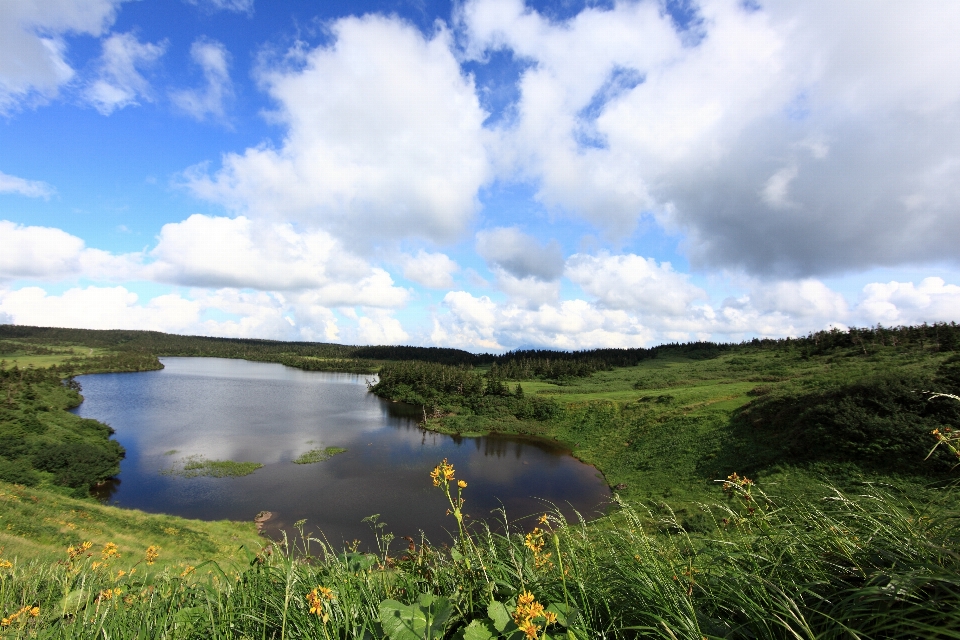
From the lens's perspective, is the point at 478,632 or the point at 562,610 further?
the point at 562,610

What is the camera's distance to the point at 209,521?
81.3 feet

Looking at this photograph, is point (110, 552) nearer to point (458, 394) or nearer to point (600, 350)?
point (458, 394)

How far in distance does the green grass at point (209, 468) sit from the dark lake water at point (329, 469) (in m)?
0.89

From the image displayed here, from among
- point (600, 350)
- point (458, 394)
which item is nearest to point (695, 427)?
point (458, 394)

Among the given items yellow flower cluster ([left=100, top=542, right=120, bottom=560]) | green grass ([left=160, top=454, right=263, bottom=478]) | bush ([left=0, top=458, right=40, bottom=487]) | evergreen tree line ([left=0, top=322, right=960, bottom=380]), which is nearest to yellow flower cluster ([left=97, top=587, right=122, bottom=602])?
yellow flower cluster ([left=100, top=542, right=120, bottom=560])

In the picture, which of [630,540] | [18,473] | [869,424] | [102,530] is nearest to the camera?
[630,540]

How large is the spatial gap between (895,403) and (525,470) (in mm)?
26545

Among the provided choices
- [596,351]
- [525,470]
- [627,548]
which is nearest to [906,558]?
[627,548]

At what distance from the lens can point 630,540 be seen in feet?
8.96

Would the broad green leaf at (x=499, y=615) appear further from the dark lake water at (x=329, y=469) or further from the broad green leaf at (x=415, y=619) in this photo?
the dark lake water at (x=329, y=469)

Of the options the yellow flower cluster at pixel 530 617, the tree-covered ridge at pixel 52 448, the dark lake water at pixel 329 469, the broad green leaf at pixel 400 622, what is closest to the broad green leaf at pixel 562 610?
the yellow flower cluster at pixel 530 617

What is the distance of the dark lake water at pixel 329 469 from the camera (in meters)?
26.5

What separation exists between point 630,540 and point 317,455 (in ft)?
141

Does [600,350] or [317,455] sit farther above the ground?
[600,350]
